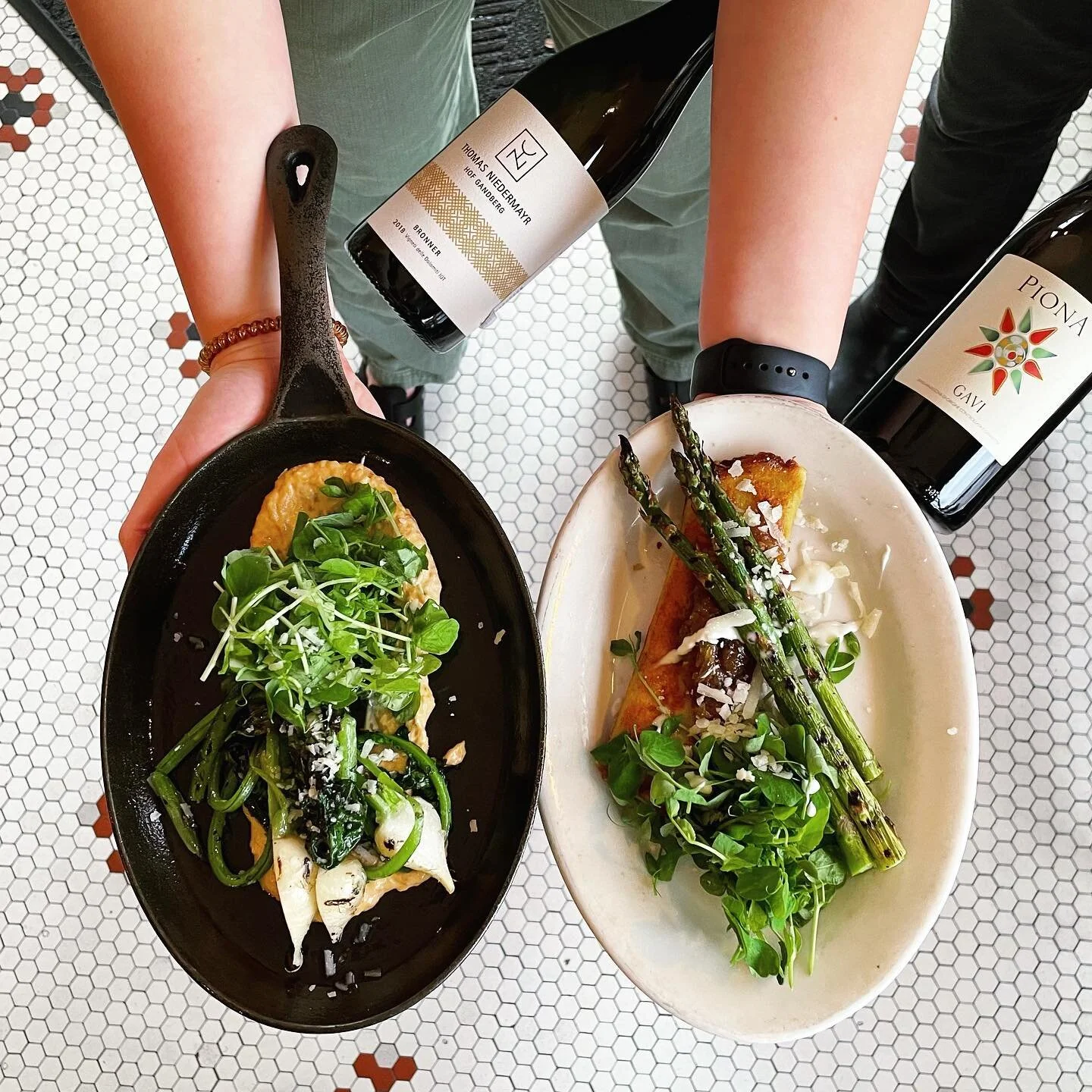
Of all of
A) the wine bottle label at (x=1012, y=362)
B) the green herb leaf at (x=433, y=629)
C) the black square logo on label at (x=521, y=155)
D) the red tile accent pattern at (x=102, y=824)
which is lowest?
the red tile accent pattern at (x=102, y=824)

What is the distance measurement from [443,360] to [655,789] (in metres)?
0.99

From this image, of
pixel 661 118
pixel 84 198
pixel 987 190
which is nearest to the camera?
pixel 661 118

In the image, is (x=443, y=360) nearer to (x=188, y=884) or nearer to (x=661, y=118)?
(x=661, y=118)

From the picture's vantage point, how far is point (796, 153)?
973 mm

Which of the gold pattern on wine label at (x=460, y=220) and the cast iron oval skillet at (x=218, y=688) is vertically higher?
the gold pattern on wine label at (x=460, y=220)

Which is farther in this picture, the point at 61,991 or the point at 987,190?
the point at 61,991

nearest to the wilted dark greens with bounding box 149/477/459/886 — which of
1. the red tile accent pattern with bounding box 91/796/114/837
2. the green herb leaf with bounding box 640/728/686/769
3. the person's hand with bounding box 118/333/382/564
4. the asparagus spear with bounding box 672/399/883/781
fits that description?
the person's hand with bounding box 118/333/382/564

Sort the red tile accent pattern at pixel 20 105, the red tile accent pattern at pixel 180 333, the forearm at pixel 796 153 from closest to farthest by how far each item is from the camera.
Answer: the forearm at pixel 796 153
the red tile accent pattern at pixel 180 333
the red tile accent pattern at pixel 20 105

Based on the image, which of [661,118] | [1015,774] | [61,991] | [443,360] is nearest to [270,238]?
[661,118]

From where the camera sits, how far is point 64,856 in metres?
1.73

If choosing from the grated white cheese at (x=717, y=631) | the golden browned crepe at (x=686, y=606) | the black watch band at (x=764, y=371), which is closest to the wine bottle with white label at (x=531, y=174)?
the black watch band at (x=764, y=371)

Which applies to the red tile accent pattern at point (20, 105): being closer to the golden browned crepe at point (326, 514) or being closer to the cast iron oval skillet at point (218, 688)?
the cast iron oval skillet at point (218, 688)

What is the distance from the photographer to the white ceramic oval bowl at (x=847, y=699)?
1.04m

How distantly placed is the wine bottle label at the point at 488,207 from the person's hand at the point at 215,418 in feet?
0.52
